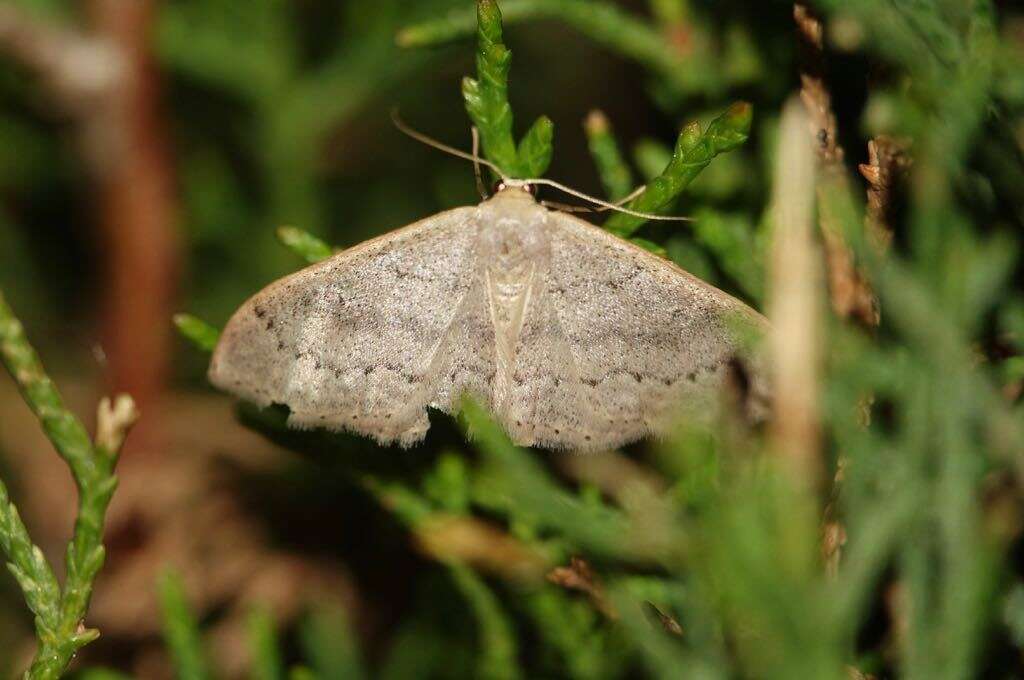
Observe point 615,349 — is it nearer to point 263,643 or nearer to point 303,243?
point 303,243

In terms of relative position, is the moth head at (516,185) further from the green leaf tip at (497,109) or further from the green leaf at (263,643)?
the green leaf at (263,643)

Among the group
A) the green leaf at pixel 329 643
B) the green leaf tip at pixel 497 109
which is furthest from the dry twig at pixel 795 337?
the green leaf at pixel 329 643

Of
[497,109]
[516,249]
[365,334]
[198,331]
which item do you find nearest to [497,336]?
[516,249]

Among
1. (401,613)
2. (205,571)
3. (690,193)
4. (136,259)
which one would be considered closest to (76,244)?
(136,259)

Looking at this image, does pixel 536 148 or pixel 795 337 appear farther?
pixel 536 148

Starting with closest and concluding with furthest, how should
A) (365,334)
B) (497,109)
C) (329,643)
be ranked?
1. (497,109)
2. (365,334)
3. (329,643)

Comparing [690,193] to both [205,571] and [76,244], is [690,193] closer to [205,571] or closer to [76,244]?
[205,571]
